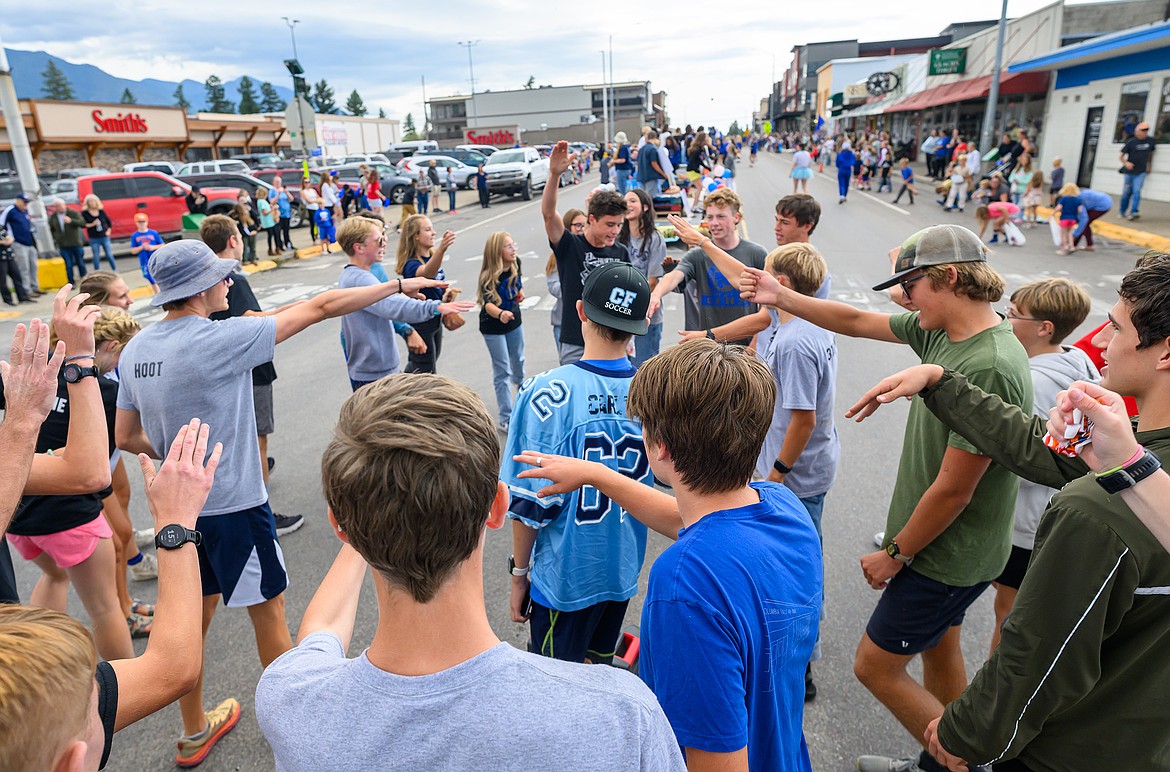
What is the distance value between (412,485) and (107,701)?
2.86 ft

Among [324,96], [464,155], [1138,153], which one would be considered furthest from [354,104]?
[1138,153]

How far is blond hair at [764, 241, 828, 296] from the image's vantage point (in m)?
3.54

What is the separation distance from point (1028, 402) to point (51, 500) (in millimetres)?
4017

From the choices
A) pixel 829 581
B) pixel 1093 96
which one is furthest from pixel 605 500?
pixel 1093 96

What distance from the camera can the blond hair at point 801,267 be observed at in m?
3.54

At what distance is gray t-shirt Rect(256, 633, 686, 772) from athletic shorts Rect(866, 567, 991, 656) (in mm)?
1773

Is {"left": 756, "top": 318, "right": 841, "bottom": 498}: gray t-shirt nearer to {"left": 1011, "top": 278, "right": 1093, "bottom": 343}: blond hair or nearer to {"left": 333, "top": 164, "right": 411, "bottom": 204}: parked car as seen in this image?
{"left": 1011, "top": 278, "right": 1093, "bottom": 343}: blond hair

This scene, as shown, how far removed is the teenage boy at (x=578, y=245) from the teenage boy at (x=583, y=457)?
2.64m

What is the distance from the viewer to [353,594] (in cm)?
153

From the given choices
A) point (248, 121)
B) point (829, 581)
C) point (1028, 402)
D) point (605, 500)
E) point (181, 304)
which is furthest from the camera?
point (248, 121)

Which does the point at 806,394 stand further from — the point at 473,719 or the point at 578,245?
the point at 578,245

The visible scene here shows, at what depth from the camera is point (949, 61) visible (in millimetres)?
32312

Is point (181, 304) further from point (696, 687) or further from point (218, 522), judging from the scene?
point (696, 687)

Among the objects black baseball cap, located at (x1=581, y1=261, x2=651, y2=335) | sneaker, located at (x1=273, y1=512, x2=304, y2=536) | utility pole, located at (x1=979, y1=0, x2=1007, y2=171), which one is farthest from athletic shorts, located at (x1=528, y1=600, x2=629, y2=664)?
utility pole, located at (x1=979, y1=0, x2=1007, y2=171)
